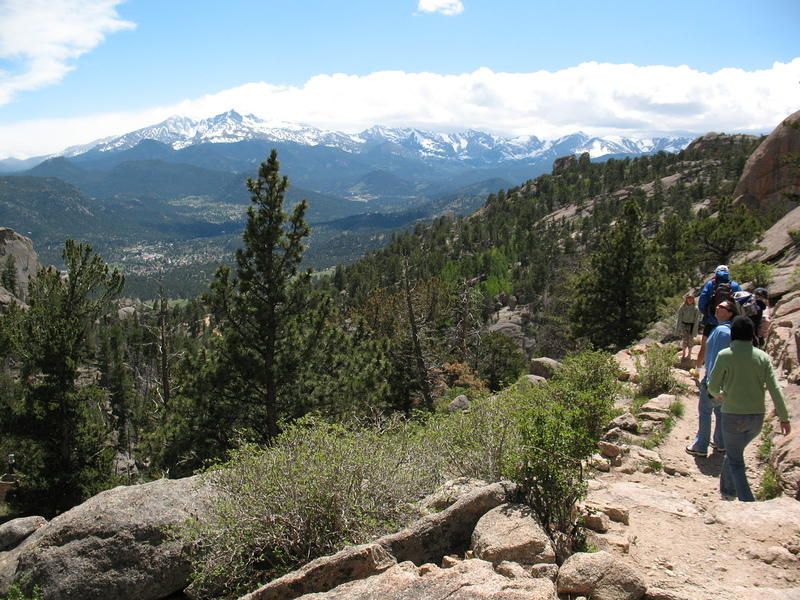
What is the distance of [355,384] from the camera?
17.8 metres

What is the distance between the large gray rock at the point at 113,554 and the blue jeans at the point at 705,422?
28.0ft

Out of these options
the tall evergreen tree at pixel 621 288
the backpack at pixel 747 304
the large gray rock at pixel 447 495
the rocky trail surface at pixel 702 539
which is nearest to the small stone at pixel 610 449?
the rocky trail surface at pixel 702 539

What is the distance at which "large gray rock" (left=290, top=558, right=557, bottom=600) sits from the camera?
4.32m

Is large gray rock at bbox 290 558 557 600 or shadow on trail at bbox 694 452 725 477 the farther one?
shadow on trail at bbox 694 452 725 477

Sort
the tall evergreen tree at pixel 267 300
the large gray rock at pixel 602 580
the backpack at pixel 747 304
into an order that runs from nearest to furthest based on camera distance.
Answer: the large gray rock at pixel 602 580 → the backpack at pixel 747 304 → the tall evergreen tree at pixel 267 300

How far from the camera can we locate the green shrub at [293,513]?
21.2 ft

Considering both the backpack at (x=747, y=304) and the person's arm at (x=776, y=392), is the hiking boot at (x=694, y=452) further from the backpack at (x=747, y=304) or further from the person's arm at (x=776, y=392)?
the backpack at (x=747, y=304)

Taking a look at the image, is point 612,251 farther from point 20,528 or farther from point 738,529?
point 20,528

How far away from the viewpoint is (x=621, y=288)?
23.2 metres

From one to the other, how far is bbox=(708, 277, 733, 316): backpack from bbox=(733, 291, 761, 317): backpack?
31 centimetres

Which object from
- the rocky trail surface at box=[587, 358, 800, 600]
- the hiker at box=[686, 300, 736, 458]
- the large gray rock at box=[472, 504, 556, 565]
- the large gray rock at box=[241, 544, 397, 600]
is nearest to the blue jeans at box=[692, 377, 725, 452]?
the hiker at box=[686, 300, 736, 458]

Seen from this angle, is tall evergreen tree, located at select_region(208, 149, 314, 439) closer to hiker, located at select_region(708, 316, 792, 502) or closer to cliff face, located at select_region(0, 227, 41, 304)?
hiker, located at select_region(708, 316, 792, 502)

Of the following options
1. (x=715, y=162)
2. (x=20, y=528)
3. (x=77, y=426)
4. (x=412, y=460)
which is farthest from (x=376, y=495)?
(x=715, y=162)

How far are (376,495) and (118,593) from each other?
437 cm
